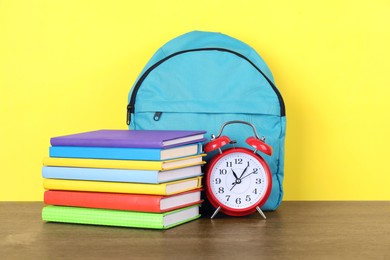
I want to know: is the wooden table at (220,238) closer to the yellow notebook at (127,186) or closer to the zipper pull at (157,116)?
the yellow notebook at (127,186)

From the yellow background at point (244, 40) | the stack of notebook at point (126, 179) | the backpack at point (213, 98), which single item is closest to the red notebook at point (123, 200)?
the stack of notebook at point (126, 179)

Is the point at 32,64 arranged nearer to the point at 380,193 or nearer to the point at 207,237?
the point at 207,237

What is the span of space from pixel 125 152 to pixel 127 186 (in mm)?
61

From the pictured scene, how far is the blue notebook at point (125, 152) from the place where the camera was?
1263mm

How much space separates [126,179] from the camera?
128cm

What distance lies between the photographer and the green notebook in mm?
1271

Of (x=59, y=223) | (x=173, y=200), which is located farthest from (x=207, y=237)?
(x=59, y=223)

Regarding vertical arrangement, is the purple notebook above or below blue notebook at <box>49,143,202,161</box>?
above

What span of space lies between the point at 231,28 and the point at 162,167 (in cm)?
47

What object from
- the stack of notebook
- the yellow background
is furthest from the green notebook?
the yellow background

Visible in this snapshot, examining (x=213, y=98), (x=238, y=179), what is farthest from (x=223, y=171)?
(x=213, y=98)

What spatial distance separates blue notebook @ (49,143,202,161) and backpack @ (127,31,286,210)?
0.38 ft

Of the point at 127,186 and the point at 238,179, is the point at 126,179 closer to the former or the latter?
the point at 127,186

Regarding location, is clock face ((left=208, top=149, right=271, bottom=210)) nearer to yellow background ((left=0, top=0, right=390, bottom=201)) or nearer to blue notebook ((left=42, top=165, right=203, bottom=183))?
blue notebook ((left=42, top=165, right=203, bottom=183))
